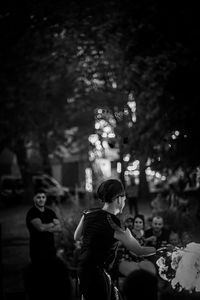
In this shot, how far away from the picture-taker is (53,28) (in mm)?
17141

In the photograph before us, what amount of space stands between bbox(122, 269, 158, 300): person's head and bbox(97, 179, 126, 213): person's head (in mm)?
1447

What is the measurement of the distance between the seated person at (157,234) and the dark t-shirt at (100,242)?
423cm

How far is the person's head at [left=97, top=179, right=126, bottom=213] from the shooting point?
15.4 ft

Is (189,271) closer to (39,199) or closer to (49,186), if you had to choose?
(39,199)

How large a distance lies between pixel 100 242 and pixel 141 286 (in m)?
1.32

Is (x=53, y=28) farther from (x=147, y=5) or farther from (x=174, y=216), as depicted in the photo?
(x=174, y=216)

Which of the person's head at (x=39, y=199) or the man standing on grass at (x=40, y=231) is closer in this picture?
the man standing on grass at (x=40, y=231)

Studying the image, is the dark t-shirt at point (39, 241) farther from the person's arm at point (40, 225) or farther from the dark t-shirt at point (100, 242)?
the dark t-shirt at point (100, 242)

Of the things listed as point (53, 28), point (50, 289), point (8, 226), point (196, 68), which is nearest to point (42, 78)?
point (53, 28)

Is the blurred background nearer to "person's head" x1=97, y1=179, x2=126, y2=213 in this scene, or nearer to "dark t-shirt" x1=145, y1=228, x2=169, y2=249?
"dark t-shirt" x1=145, y1=228, x2=169, y2=249

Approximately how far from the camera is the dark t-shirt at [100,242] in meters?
4.48

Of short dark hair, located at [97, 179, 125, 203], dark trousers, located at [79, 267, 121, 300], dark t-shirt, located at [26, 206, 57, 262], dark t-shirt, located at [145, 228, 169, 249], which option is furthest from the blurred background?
short dark hair, located at [97, 179, 125, 203]

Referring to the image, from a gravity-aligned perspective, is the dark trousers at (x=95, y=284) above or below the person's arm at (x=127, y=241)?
below

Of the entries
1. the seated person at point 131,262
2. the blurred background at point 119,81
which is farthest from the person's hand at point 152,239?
the blurred background at point 119,81
